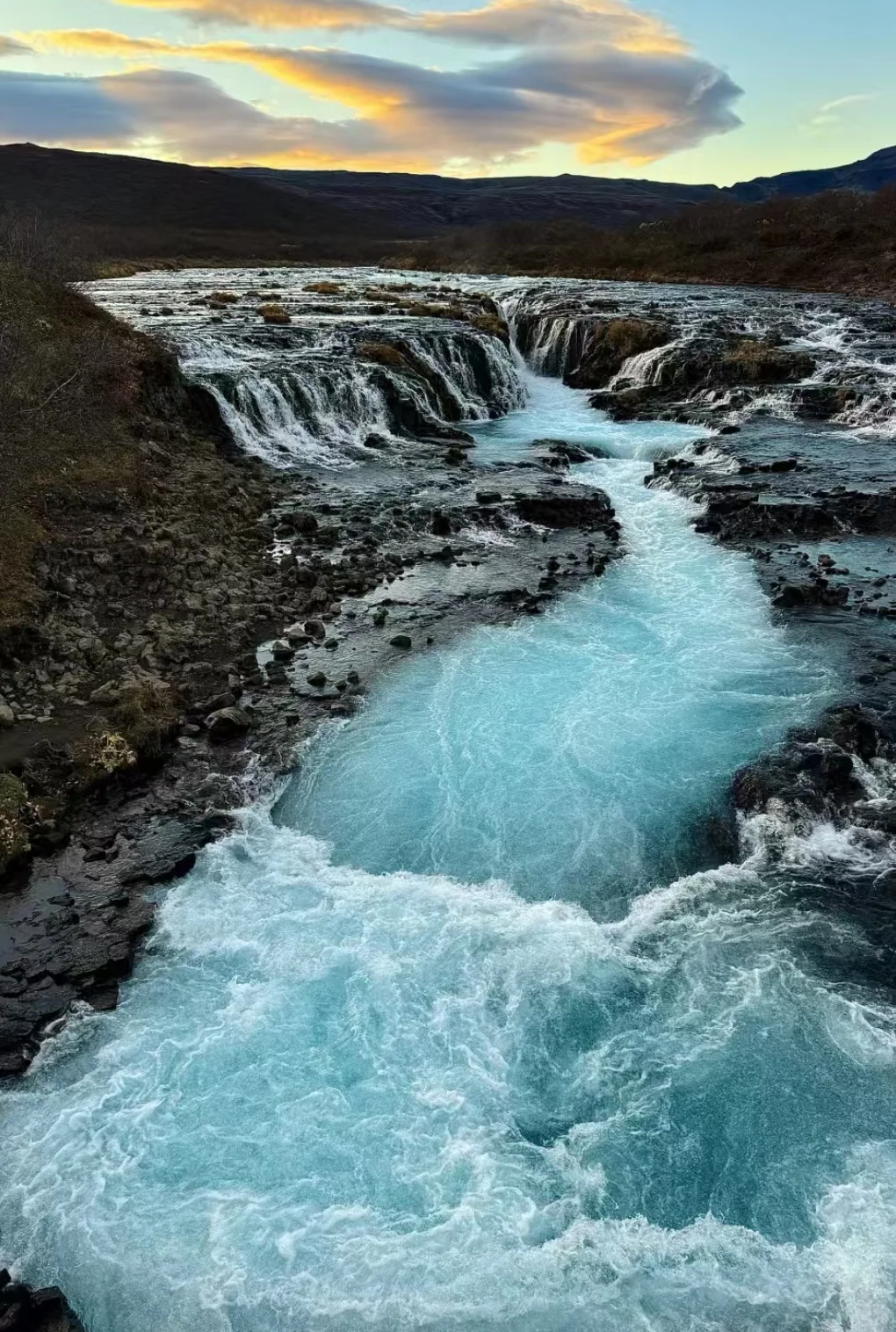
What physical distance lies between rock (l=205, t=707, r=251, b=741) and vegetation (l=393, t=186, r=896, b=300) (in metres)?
75.5

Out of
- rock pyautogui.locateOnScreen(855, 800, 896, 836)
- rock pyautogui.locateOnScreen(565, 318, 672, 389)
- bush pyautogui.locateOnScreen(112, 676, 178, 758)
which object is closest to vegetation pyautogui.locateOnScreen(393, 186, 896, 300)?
rock pyautogui.locateOnScreen(565, 318, 672, 389)

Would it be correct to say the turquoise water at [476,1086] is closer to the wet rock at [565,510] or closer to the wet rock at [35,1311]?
A: the wet rock at [35,1311]

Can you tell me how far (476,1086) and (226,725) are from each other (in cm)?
897

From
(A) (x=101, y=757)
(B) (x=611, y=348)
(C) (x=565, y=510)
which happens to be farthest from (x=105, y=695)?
(B) (x=611, y=348)

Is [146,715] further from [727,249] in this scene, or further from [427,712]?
Result: [727,249]

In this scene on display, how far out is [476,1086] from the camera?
1044 centimetres

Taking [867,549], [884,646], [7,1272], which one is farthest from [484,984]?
[867,549]

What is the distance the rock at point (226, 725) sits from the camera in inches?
661

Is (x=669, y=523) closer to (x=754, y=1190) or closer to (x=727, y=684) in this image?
(x=727, y=684)

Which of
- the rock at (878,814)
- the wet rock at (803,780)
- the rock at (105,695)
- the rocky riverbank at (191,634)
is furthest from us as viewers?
the rock at (105,695)

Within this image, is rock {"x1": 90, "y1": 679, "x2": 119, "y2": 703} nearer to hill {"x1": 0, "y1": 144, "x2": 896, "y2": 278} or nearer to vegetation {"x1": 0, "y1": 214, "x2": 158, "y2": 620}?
vegetation {"x1": 0, "y1": 214, "x2": 158, "y2": 620}

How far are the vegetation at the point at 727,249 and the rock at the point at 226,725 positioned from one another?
2973 inches

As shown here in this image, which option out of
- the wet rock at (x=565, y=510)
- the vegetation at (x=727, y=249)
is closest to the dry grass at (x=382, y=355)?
the wet rock at (x=565, y=510)

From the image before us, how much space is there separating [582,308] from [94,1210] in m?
60.3
